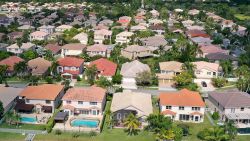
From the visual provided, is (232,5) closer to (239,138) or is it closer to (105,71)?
(105,71)

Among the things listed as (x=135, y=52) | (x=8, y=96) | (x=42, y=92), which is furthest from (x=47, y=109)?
(x=135, y=52)

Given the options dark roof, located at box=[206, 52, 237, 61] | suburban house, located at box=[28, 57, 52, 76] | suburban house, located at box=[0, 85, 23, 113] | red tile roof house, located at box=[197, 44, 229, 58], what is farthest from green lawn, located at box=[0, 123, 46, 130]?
red tile roof house, located at box=[197, 44, 229, 58]

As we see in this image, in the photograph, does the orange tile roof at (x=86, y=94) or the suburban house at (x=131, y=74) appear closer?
the orange tile roof at (x=86, y=94)

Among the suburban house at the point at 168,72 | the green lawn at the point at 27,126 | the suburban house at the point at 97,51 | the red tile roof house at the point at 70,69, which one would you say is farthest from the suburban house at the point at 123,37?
the green lawn at the point at 27,126

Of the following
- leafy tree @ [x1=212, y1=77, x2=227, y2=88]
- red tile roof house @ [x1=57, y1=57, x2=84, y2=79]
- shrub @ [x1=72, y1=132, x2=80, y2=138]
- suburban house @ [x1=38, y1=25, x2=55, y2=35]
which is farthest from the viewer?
suburban house @ [x1=38, y1=25, x2=55, y2=35]

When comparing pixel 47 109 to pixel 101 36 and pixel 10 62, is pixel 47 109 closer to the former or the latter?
pixel 10 62

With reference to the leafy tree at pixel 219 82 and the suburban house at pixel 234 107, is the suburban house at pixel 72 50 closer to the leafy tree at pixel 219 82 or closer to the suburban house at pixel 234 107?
the leafy tree at pixel 219 82

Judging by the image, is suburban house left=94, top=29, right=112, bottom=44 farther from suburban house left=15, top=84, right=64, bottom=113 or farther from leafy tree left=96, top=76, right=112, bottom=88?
suburban house left=15, top=84, right=64, bottom=113
